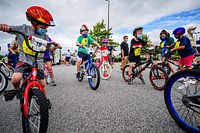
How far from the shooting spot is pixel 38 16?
158cm

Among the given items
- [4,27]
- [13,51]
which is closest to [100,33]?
[13,51]

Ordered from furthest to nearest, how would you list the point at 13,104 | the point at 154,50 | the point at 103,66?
1. the point at 103,66
2. the point at 154,50
3. the point at 13,104

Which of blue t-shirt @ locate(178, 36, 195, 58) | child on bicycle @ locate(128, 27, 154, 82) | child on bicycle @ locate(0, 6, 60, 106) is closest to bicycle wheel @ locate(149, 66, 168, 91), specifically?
child on bicycle @ locate(128, 27, 154, 82)

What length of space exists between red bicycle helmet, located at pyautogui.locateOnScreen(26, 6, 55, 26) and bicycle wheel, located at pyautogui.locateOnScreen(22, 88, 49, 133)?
3.13 feet

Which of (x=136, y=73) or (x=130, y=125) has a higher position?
(x=136, y=73)

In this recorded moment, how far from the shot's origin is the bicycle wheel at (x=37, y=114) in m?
1.08

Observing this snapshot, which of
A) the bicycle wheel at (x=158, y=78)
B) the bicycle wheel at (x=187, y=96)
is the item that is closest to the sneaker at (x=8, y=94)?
the bicycle wheel at (x=187, y=96)

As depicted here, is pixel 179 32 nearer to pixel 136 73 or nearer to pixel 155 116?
pixel 136 73

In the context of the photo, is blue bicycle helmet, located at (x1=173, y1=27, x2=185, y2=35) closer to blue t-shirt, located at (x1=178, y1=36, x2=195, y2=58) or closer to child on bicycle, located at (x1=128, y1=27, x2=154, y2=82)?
blue t-shirt, located at (x1=178, y1=36, x2=195, y2=58)

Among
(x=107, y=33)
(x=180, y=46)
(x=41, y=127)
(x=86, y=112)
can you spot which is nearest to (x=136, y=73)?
(x=180, y=46)

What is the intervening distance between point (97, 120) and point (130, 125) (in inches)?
18.5

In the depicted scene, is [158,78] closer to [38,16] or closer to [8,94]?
[38,16]

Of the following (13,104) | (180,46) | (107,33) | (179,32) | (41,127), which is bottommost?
(13,104)

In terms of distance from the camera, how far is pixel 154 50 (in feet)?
11.2
